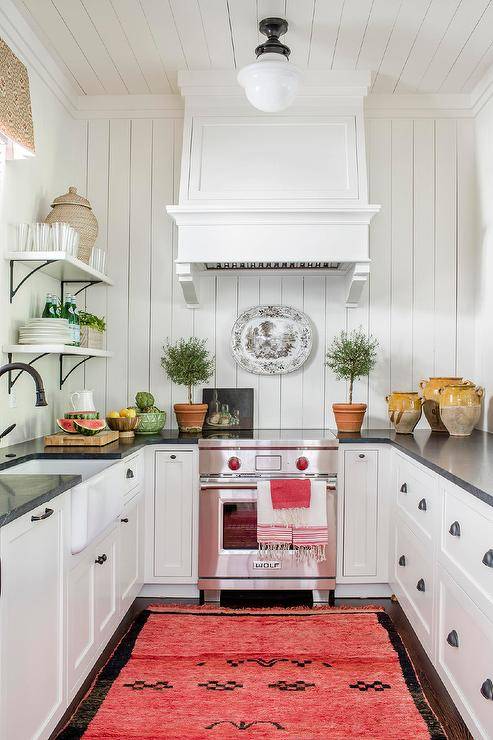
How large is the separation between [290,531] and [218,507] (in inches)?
14.6

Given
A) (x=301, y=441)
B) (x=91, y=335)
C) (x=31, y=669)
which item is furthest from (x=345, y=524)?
(x=31, y=669)

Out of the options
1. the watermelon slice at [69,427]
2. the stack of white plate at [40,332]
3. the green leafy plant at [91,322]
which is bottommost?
the watermelon slice at [69,427]

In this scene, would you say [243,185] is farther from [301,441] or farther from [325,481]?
[325,481]

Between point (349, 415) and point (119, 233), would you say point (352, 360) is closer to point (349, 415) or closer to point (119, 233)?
point (349, 415)

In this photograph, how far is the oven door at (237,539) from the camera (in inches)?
123

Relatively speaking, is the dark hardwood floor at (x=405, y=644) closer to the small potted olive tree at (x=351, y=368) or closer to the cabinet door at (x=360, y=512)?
the cabinet door at (x=360, y=512)

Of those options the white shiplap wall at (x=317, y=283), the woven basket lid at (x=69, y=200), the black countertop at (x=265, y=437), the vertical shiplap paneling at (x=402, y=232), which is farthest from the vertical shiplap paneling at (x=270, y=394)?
the woven basket lid at (x=69, y=200)

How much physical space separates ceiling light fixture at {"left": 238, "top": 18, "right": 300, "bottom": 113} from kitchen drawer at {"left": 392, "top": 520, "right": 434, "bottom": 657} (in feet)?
6.69

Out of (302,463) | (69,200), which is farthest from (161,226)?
(302,463)

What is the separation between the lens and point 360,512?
322 cm

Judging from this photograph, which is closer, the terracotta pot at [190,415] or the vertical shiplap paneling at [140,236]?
the terracotta pot at [190,415]

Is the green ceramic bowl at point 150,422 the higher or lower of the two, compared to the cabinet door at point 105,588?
higher

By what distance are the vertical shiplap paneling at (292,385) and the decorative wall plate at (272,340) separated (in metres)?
0.05

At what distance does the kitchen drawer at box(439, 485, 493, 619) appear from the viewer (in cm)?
175
